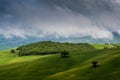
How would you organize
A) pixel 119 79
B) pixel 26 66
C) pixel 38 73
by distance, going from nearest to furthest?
1. pixel 119 79
2. pixel 38 73
3. pixel 26 66

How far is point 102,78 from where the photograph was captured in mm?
100312

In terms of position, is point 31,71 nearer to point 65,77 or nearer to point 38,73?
point 38,73

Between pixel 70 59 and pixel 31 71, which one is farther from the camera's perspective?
pixel 70 59

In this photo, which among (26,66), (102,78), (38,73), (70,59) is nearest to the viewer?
(102,78)

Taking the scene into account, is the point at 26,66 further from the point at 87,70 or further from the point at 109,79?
the point at 109,79

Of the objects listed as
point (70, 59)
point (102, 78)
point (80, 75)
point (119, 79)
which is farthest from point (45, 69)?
point (119, 79)

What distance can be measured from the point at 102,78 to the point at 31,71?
50.1 m

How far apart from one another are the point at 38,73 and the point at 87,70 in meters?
29.9

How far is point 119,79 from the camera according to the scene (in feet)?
303

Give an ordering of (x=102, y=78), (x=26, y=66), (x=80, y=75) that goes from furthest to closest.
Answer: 1. (x=26, y=66)
2. (x=80, y=75)
3. (x=102, y=78)

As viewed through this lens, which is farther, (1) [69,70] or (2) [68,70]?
(2) [68,70]

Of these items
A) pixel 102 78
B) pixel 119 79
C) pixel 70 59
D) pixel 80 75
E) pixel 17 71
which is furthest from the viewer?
pixel 70 59

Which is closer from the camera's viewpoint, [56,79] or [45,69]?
[56,79]


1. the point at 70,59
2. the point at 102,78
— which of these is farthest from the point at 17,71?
the point at 102,78
